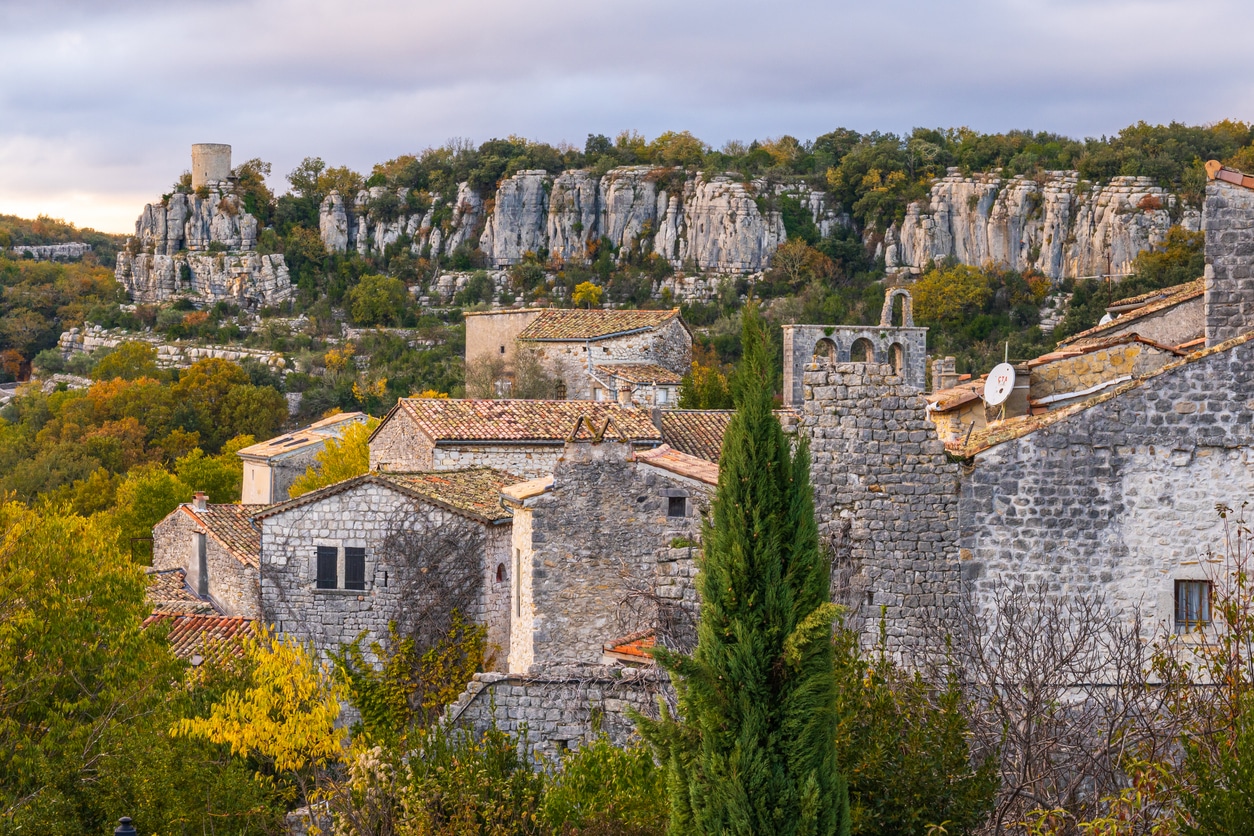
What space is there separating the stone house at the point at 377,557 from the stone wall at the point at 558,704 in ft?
25.4

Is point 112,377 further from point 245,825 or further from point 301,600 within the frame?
point 245,825

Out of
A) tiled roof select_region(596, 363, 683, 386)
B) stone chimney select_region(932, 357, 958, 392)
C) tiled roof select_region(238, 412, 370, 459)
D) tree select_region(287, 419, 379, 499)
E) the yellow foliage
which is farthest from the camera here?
tiled roof select_region(596, 363, 683, 386)

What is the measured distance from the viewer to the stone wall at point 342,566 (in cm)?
2219

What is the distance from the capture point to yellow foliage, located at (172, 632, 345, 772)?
18.8 m

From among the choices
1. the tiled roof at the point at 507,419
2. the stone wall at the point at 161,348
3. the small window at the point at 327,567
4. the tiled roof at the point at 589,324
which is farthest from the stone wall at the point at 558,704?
the stone wall at the point at 161,348

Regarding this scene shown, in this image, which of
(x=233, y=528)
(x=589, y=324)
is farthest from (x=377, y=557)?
(x=589, y=324)

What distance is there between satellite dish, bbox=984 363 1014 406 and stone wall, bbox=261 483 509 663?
28.6 ft

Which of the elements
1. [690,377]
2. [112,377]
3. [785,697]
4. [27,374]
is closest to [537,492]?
[785,697]

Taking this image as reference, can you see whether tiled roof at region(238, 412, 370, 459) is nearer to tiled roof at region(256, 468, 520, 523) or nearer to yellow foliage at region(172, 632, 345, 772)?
tiled roof at region(256, 468, 520, 523)

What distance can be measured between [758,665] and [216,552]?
961 inches

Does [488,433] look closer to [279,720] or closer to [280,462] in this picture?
[279,720]

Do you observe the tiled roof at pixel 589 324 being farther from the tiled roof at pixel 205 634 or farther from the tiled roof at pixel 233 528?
the tiled roof at pixel 205 634

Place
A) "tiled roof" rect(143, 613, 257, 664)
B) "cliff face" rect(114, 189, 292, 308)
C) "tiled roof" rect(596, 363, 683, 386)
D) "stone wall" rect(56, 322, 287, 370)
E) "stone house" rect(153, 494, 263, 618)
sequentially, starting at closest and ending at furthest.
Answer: "tiled roof" rect(143, 613, 257, 664)
"stone house" rect(153, 494, 263, 618)
"tiled roof" rect(596, 363, 683, 386)
"stone wall" rect(56, 322, 287, 370)
"cliff face" rect(114, 189, 292, 308)

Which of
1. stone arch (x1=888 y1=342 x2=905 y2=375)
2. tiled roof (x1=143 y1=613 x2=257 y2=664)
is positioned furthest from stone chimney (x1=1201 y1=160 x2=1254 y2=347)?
stone arch (x1=888 y1=342 x2=905 y2=375)
